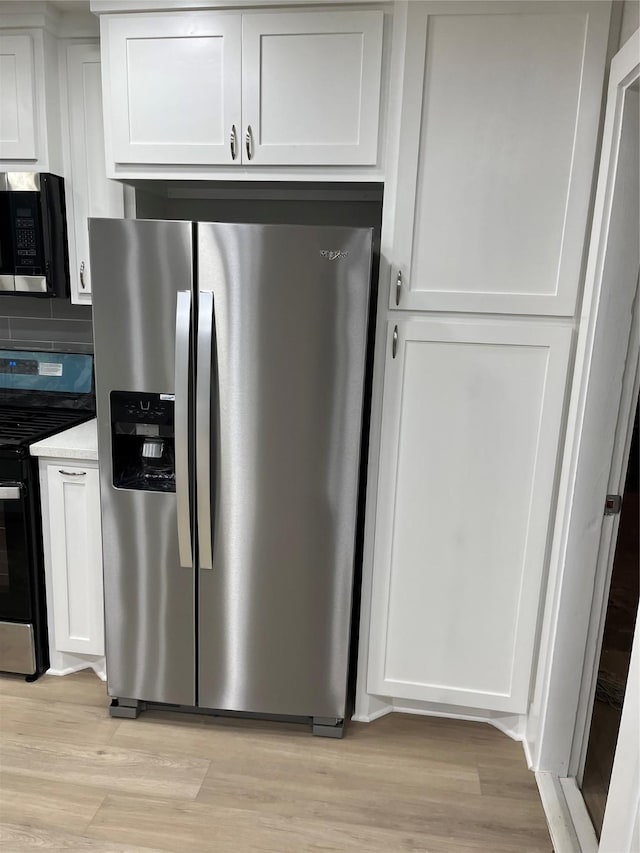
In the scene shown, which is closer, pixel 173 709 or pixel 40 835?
pixel 40 835

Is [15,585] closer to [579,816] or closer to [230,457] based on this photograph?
[230,457]

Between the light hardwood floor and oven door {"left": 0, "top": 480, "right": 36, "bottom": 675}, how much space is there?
0.13 metres

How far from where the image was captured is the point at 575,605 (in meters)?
1.98

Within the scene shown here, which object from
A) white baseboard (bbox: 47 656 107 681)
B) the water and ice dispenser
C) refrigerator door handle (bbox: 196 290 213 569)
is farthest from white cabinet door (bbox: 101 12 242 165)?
white baseboard (bbox: 47 656 107 681)

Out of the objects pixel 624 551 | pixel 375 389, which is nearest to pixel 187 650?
pixel 375 389

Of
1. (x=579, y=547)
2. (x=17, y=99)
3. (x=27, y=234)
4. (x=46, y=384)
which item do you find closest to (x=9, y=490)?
(x=46, y=384)

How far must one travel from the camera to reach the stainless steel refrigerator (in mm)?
1909

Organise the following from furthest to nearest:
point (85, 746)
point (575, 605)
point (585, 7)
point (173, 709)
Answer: point (173, 709), point (85, 746), point (575, 605), point (585, 7)

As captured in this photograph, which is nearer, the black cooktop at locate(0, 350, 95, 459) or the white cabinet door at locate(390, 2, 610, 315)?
the white cabinet door at locate(390, 2, 610, 315)

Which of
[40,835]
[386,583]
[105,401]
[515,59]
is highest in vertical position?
[515,59]

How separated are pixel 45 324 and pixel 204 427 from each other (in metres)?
1.30

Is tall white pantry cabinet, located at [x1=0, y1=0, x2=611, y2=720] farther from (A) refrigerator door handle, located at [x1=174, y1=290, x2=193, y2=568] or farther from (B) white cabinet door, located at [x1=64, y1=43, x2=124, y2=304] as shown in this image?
(A) refrigerator door handle, located at [x1=174, y1=290, x2=193, y2=568]

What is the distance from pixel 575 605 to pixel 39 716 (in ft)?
5.97

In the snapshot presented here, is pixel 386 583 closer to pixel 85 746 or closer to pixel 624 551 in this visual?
pixel 85 746
